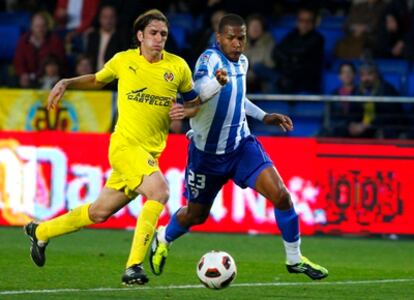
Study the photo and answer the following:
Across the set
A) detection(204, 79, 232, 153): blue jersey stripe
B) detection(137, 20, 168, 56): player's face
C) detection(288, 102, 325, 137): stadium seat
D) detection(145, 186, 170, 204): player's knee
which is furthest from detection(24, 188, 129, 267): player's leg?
detection(288, 102, 325, 137): stadium seat

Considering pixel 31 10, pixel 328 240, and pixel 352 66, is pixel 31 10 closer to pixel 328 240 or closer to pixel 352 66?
pixel 352 66

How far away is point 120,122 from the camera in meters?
10.7

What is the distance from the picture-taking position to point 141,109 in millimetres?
10617

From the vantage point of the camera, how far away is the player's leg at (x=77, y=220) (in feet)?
35.5

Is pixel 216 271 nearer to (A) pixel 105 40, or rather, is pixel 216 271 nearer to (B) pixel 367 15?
(A) pixel 105 40

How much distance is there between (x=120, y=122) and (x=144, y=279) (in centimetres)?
144

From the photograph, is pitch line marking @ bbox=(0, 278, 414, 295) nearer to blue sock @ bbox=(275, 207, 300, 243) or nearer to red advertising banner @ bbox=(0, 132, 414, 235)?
blue sock @ bbox=(275, 207, 300, 243)

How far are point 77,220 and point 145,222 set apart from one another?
86 centimetres

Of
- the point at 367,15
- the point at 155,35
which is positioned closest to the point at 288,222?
the point at 155,35

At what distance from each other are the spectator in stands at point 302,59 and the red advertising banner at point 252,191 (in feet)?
7.72

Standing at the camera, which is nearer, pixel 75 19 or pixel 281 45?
pixel 281 45

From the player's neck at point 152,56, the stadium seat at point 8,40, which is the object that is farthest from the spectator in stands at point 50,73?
the player's neck at point 152,56

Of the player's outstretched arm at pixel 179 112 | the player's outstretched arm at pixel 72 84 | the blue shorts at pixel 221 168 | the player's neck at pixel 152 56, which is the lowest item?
the blue shorts at pixel 221 168

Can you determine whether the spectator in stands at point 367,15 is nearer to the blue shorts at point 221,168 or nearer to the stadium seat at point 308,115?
the stadium seat at point 308,115
